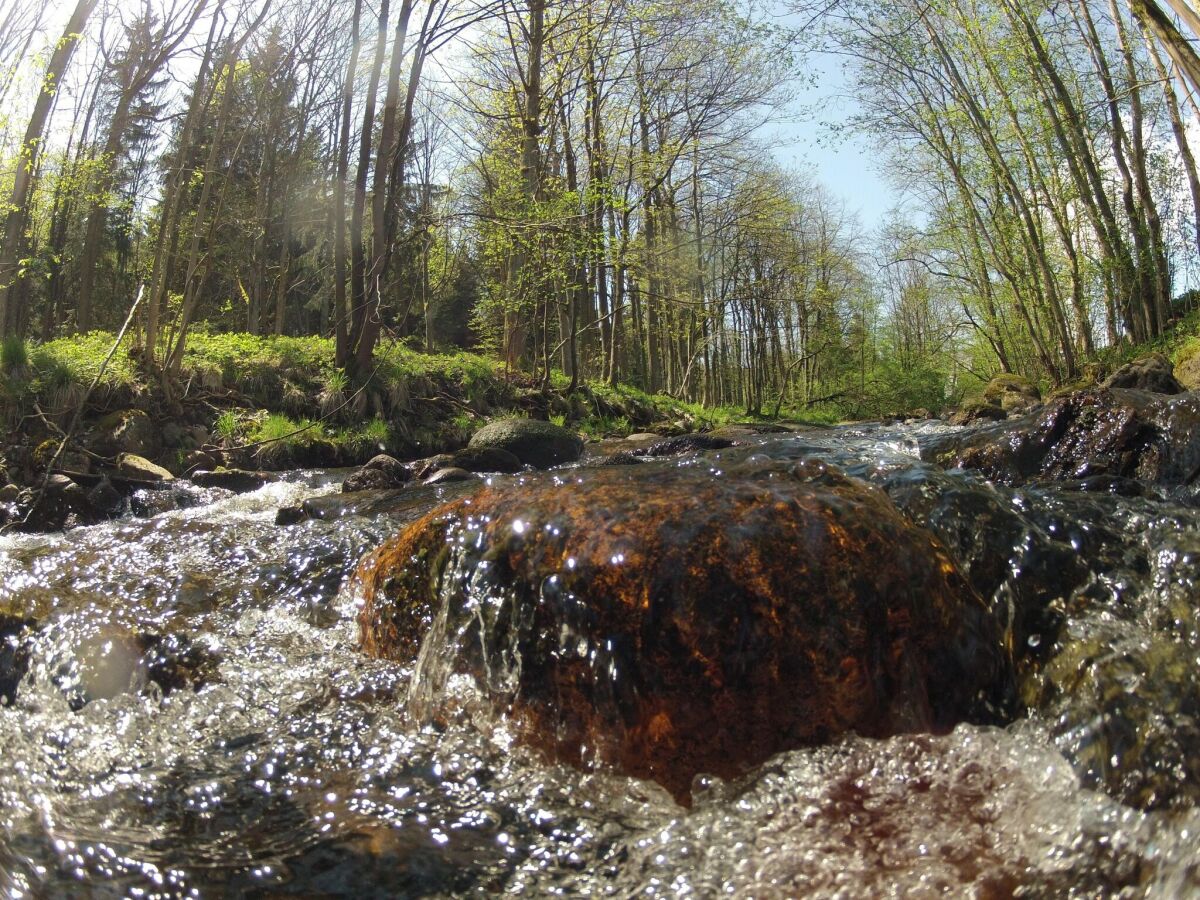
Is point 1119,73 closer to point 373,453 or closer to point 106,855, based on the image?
point 373,453

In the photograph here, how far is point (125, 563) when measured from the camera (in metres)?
5.35

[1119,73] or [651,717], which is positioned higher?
[1119,73]

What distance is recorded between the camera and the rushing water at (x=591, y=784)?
2131 mm

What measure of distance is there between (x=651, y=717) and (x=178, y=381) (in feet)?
33.2

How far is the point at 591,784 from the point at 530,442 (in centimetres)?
785

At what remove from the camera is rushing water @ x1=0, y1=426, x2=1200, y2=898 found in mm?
2131

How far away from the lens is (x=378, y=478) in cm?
809

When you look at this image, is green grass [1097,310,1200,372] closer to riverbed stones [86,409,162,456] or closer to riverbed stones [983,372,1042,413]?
riverbed stones [983,372,1042,413]

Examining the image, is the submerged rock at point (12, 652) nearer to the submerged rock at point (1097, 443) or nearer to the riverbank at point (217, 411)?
the riverbank at point (217, 411)

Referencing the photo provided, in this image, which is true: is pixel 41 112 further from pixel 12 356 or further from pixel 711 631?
pixel 711 631

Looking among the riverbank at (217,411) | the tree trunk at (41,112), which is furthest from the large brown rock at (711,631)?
the tree trunk at (41,112)

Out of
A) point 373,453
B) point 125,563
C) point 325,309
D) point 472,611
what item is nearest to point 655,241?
point 325,309

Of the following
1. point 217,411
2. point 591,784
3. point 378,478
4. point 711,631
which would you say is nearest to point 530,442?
point 378,478

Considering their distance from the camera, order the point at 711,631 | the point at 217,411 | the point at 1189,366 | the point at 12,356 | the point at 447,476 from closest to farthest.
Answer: the point at 711,631 < the point at 447,476 < the point at 12,356 < the point at 217,411 < the point at 1189,366
